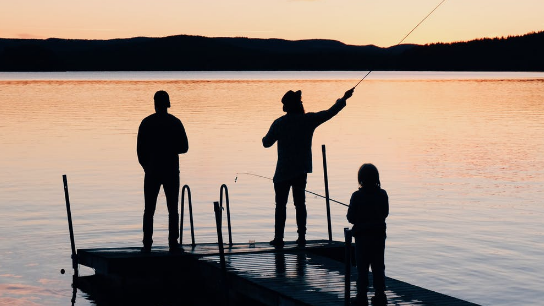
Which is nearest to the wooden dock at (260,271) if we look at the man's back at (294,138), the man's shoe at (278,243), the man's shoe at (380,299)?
the man's shoe at (278,243)

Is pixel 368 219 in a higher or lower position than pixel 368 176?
lower

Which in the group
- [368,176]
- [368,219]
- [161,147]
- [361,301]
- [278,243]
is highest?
[161,147]

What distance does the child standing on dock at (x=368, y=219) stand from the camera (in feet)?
29.2

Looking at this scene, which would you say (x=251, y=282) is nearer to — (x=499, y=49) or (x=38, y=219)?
(x=38, y=219)

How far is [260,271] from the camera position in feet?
36.8

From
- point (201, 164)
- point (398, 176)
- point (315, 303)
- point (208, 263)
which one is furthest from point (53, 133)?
point (315, 303)

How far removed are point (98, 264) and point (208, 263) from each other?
161 centimetres

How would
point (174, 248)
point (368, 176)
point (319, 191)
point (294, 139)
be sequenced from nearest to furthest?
point (368, 176) < point (294, 139) < point (174, 248) < point (319, 191)

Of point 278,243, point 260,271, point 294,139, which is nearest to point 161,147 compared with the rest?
point 294,139

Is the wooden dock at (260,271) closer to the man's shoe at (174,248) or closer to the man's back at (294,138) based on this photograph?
the man's shoe at (174,248)

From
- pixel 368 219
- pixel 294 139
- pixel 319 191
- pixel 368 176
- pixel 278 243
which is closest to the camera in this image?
pixel 368 176

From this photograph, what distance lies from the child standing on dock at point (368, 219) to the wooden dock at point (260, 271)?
0.49 m

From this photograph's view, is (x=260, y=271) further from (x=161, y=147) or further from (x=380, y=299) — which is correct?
(x=380, y=299)

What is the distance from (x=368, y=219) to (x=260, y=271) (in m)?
2.57
